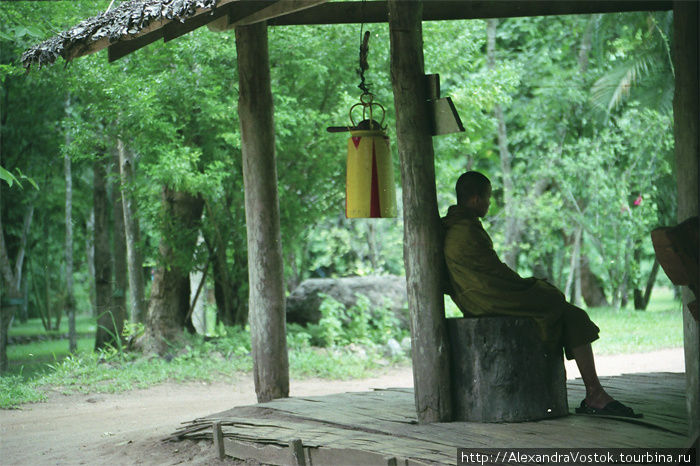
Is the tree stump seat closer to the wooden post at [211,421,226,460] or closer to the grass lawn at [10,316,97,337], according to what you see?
the wooden post at [211,421,226,460]

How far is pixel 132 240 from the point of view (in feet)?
43.1

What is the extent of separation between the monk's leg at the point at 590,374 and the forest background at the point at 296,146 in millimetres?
4649

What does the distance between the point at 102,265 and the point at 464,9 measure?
10.0 meters

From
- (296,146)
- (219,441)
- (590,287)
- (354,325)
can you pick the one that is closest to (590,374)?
(219,441)

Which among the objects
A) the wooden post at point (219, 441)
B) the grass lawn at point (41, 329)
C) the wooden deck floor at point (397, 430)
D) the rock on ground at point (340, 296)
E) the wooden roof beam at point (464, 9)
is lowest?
the grass lawn at point (41, 329)

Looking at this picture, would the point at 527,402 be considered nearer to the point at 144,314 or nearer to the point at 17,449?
the point at 17,449

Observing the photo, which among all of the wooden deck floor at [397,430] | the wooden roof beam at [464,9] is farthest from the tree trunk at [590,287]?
the wooden deck floor at [397,430]

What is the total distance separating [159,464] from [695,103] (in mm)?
4602

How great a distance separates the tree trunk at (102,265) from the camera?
1472cm

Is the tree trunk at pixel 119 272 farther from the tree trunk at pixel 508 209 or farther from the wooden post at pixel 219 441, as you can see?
the wooden post at pixel 219 441

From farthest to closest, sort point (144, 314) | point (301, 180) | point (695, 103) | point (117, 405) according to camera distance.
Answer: point (144, 314)
point (301, 180)
point (117, 405)
point (695, 103)

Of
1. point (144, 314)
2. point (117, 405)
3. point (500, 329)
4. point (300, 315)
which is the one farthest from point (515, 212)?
point (500, 329)

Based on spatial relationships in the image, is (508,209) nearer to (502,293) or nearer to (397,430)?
(502,293)

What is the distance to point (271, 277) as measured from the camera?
6859mm
